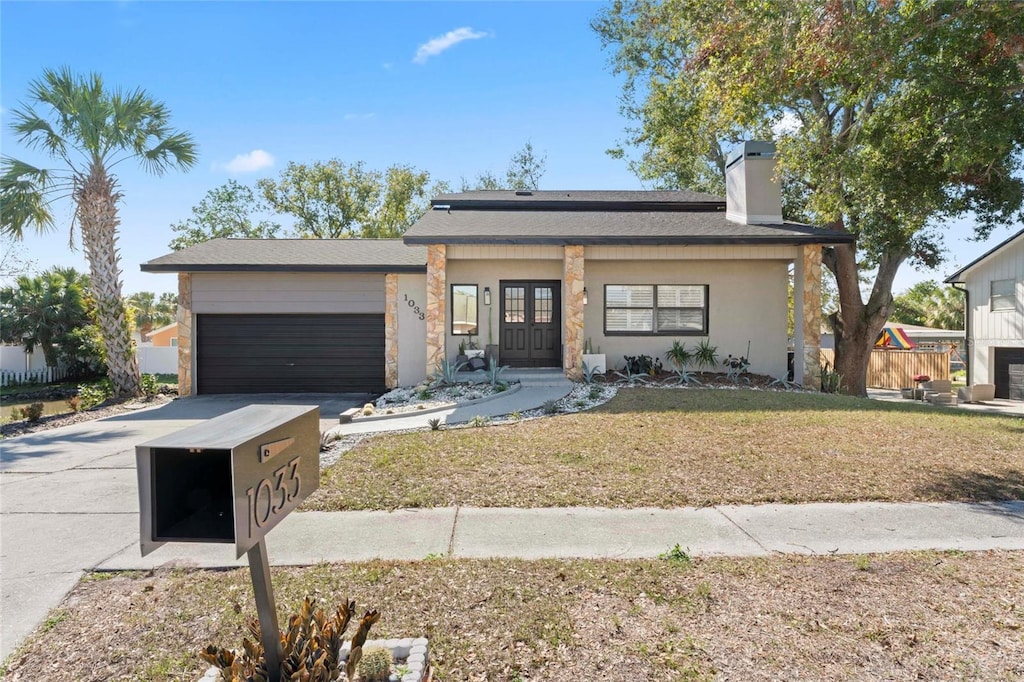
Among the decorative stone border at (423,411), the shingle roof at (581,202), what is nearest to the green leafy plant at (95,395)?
the decorative stone border at (423,411)

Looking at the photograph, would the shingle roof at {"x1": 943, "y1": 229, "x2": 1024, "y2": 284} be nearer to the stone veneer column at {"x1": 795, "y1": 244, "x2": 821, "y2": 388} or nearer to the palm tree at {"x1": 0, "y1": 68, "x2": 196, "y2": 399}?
the stone veneer column at {"x1": 795, "y1": 244, "x2": 821, "y2": 388}

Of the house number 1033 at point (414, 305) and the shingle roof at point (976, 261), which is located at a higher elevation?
the shingle roof at point (976, 261)

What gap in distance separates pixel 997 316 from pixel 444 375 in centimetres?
2024

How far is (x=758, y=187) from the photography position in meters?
14.1

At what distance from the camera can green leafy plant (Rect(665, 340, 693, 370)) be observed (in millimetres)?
13359

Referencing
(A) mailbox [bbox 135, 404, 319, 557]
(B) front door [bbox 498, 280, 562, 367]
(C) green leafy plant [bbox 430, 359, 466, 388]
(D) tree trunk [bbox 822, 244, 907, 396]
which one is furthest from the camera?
(D) tree trunk [bbox 822, 244, 907, 396]

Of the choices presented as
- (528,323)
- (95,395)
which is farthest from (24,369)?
(528,323)

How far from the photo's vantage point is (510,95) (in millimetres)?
18531

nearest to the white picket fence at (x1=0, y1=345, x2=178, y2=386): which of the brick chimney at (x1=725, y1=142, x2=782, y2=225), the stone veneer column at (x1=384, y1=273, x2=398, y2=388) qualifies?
the stone veneer column at (x1=384, y1=273, x2=398, y2=388)

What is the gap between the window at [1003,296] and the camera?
61.5 feet

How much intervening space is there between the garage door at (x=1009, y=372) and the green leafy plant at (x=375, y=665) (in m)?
24.3

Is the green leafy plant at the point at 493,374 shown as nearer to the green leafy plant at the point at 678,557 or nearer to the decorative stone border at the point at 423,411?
the decorative stone border at the point at 423,411

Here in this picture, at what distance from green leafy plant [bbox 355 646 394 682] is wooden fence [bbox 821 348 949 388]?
2291cm

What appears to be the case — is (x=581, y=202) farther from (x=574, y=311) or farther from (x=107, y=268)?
(x=107, y=268)
